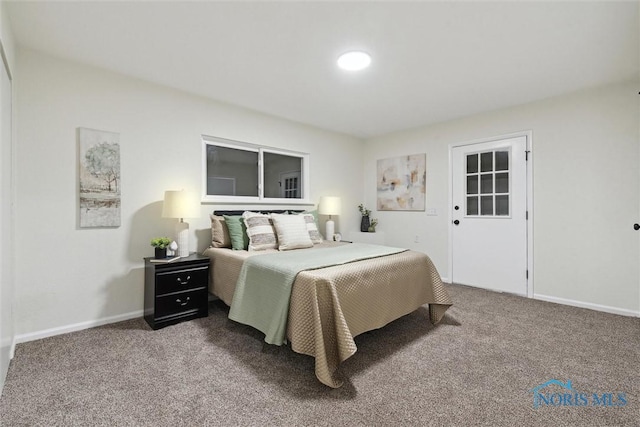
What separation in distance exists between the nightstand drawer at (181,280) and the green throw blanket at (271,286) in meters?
0.56

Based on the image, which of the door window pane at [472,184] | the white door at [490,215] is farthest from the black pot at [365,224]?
the door window pane at [472,184]

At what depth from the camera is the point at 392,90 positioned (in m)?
3.11

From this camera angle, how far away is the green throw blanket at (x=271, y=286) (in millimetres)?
1979

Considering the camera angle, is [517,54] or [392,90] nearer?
[517,54]

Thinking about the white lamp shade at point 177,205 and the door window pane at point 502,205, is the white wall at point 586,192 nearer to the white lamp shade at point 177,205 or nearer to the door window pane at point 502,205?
A: the door window pane at point 502,205

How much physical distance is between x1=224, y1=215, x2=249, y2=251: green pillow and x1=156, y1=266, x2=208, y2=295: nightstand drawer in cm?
40

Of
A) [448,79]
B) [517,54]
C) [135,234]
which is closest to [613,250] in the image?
[517,54]

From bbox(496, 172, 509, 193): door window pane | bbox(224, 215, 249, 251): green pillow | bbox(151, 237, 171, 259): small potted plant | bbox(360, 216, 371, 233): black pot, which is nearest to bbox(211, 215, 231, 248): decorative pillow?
bbox(224, 215, 249, 251): green pillow

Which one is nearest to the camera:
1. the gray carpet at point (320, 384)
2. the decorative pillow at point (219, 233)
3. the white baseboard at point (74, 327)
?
the gray carpet at point (320, 384)

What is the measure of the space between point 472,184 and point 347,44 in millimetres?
2732

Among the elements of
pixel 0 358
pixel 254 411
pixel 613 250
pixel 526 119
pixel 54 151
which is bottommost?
pixel 254 411

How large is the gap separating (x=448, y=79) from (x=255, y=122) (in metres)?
2.31

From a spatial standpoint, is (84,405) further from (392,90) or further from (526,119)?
(526,119)

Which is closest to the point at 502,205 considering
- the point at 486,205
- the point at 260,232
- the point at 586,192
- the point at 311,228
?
the point at 486,205
